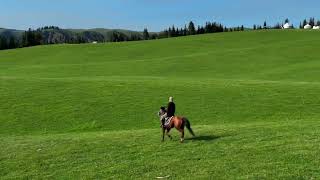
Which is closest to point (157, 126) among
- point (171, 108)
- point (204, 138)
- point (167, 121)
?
point (204, 138)

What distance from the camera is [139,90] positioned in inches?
1777

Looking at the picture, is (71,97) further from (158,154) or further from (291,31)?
(291,31)

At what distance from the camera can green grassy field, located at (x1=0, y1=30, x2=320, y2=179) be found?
64.8 feet

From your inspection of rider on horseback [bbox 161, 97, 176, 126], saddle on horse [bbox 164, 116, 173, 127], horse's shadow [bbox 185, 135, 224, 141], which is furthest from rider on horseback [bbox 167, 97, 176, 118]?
horse's shadow [bbox 185, 135, 224, 141]

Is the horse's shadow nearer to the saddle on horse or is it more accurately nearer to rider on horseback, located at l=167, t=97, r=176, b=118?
the saddle on horse

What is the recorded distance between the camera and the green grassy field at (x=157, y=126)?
64.8 ft

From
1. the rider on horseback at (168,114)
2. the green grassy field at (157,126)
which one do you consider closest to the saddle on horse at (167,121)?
the rider on horseback at (168,114)

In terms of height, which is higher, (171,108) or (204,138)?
(171,108)

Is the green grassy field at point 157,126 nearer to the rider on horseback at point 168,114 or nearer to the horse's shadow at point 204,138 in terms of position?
the horse's shadow at point 204,138

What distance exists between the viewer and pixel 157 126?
112 feet

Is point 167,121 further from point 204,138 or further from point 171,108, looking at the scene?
point 204,138

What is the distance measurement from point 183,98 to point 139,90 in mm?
4484

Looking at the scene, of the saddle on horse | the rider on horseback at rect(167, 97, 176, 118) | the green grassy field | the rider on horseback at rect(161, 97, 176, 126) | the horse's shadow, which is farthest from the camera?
the horse's shadow

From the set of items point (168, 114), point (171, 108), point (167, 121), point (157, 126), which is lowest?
point (157, 126)
